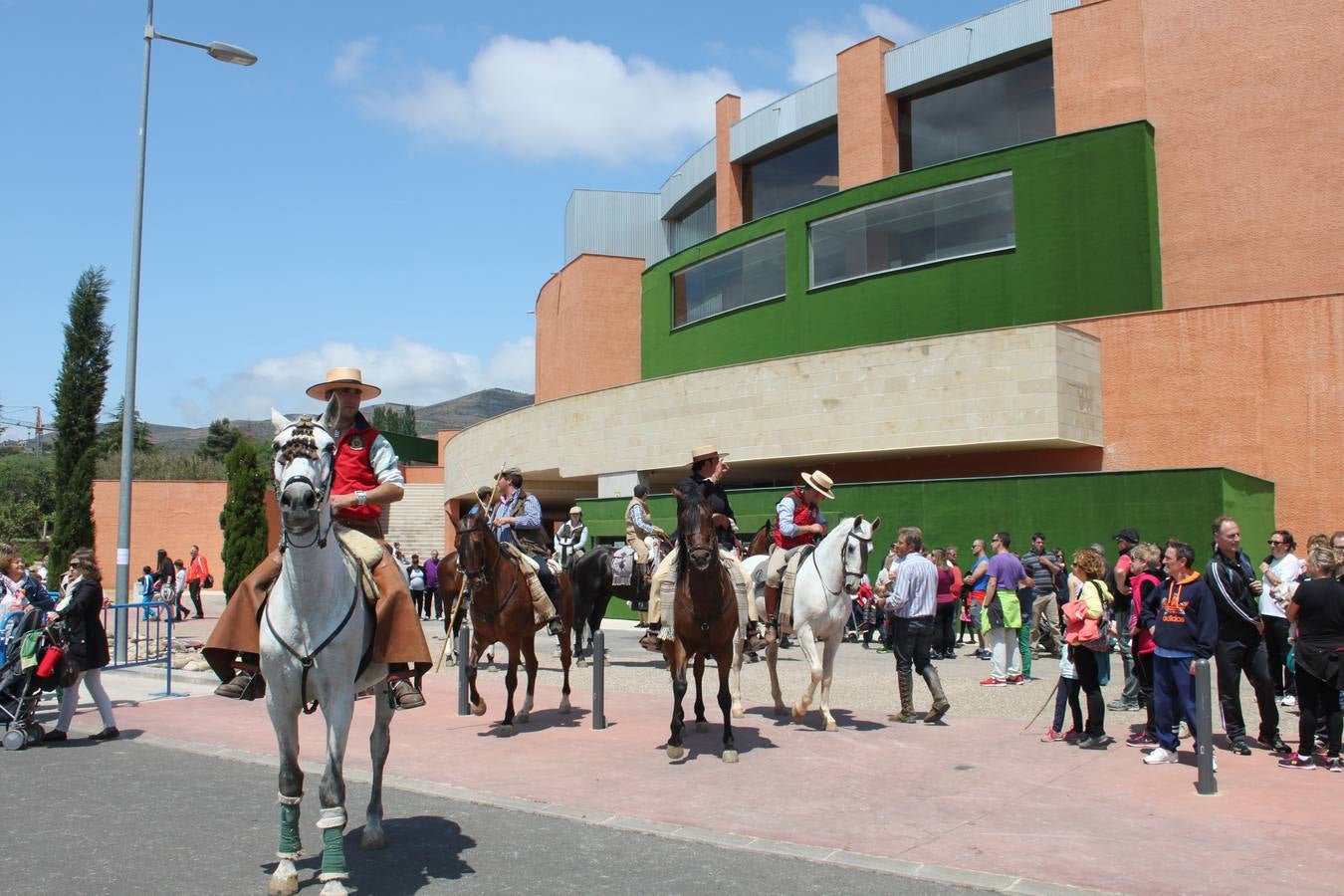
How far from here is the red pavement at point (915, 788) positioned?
6629 millimetres

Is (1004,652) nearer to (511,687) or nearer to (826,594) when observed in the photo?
(826,594)

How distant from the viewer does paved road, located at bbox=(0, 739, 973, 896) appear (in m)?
6.04

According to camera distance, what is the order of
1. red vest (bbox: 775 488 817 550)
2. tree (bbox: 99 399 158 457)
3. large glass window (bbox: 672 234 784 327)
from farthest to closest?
1. tree (bbox: 99 399 158 457)
2. large glass window (bbox: 672 234 784 327)
3. red vest (bbox: 775 488 817 550)

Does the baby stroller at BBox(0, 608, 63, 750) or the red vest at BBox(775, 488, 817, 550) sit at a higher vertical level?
the red vest at BBox(775, 488, 817, 550)

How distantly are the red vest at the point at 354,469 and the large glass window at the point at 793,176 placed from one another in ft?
105

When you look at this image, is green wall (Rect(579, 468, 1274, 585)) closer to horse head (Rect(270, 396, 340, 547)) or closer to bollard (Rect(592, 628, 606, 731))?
bollard (Rect(592, 628, 606, 731))

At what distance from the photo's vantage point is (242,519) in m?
32.8

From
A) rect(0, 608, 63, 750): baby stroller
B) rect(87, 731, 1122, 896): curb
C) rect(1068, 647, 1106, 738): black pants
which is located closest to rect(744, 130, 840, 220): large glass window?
rect(1068, 647, 1106, 738): black pants

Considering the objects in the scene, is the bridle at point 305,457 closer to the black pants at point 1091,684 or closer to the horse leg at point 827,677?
the horse leg at point 827,677

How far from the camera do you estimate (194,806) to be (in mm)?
7902

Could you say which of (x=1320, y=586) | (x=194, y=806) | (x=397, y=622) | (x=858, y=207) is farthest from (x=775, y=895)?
(x=858, y=207)

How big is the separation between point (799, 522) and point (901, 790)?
4338mm

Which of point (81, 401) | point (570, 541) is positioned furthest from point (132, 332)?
point (81, 401)

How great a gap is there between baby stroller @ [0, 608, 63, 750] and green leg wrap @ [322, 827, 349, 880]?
6332mm
